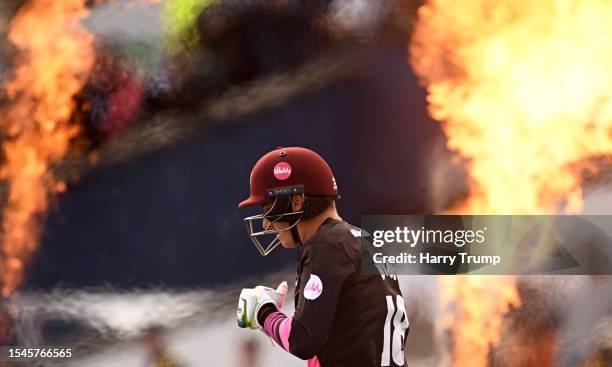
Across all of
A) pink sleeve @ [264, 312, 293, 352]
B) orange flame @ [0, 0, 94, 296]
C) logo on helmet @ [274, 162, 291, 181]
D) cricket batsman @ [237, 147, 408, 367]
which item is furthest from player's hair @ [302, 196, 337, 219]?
orange flame @ [0, 0, 94, 296]

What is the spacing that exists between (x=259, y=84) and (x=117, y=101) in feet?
3.01

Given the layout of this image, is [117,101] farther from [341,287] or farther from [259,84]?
[341,287]

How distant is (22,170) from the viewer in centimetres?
469

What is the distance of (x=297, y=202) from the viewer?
9.05 ft

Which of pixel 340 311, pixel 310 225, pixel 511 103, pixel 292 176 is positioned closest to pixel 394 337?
pixel 340 311

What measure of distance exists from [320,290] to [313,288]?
0.03m

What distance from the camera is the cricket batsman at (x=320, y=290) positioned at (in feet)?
7.92

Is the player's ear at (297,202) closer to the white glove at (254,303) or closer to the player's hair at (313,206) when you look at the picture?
the player's hair at (313,206)

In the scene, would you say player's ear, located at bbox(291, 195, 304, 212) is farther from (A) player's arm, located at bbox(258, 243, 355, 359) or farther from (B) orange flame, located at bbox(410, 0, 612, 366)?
(B) orange flame, located at bbox(410, 0, 612, 366)

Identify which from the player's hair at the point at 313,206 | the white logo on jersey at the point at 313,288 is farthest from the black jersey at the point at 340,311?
the player's hair at the point at 313,206

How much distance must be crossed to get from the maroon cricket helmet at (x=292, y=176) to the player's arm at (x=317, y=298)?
338 millimetres

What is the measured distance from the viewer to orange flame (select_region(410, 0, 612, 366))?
14.7 ft

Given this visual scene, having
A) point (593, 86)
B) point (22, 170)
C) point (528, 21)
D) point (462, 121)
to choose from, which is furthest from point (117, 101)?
point (593, 86)

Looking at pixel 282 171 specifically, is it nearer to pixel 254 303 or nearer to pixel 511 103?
pixel 254 303
